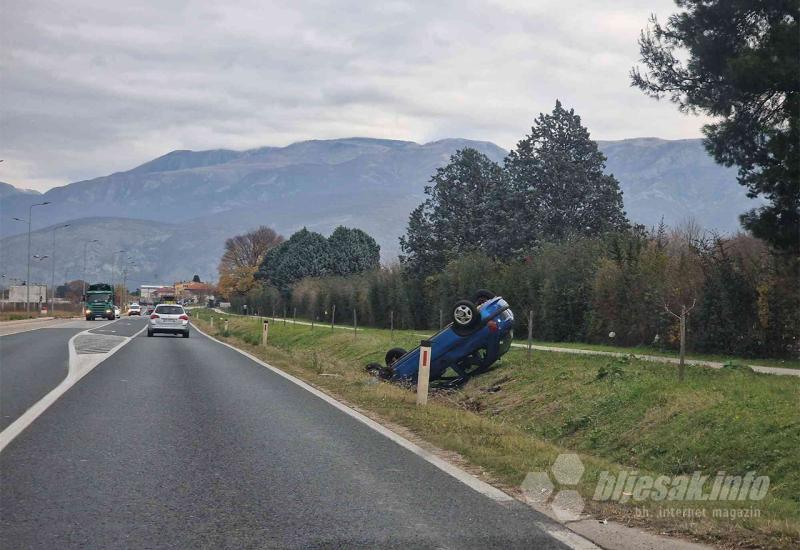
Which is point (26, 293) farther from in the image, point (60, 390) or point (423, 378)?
point (423, 378)

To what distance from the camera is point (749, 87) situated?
73.8 feet

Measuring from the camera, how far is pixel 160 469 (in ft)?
29.1

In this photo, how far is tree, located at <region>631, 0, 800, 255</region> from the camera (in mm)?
21562

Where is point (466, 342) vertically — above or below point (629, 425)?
above

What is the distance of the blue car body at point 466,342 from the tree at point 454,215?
127ft

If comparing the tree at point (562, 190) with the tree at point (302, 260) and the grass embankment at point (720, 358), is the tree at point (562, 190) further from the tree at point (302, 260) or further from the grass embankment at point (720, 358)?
the tree at point (302, 260)

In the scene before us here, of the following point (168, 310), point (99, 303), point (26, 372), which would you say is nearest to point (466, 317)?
point (26, 372)

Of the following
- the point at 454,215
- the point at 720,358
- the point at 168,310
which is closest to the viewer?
the point at 720,358

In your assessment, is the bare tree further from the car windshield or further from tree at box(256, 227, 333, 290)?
tree at box(256, 227, 333, 290)

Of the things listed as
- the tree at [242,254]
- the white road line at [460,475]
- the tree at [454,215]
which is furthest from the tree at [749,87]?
the tree at [242,254]

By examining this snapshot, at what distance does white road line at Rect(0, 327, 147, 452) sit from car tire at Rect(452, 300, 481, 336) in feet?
26.5

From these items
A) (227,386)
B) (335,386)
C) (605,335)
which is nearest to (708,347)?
(605,335)

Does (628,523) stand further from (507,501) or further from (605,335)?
(605,335)

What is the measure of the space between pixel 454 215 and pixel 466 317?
46115mm
